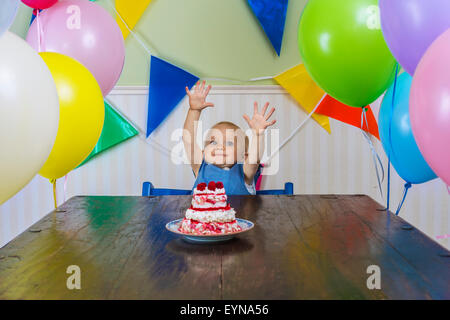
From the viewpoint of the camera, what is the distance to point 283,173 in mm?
2875

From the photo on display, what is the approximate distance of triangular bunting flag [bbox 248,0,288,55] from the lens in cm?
270

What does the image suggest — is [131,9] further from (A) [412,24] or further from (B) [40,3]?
(A) [412,24]

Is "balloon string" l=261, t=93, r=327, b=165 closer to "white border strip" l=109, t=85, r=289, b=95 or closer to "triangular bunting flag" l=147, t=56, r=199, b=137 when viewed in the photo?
"white border strip" l=109, t=85, r=289, b=95

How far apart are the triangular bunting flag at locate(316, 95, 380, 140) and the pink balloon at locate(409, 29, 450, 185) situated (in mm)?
1663

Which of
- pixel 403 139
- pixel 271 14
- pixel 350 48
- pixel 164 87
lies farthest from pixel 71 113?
pixel 271 14

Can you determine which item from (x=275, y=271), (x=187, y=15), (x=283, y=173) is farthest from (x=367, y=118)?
(x=275, y=271)

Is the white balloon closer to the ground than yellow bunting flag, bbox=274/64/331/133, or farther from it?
closer to the ground

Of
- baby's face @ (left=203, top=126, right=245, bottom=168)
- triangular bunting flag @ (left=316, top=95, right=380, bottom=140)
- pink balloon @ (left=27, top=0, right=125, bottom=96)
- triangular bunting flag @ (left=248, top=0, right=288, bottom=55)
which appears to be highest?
triangular bunting flag @ (left=248, top=0, right=288, bottom=55)

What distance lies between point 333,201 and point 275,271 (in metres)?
0.95

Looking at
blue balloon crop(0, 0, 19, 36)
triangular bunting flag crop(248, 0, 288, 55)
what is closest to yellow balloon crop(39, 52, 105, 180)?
blue balloon crop(0, 0, 19, 36)

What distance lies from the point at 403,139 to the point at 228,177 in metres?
0.85

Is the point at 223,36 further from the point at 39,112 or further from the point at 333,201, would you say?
the point at 39,112

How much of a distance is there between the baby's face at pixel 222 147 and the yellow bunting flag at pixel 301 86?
0.59 metres

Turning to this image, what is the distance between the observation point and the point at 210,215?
4.36 ft
